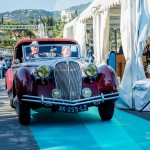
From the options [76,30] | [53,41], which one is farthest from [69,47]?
[76,30]

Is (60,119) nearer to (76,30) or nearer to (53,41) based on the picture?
(53,41)

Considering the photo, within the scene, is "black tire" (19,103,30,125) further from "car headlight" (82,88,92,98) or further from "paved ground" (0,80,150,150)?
"car headlight" (82,88,92,98)

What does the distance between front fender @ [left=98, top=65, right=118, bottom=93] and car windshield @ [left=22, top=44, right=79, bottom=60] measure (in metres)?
1.47

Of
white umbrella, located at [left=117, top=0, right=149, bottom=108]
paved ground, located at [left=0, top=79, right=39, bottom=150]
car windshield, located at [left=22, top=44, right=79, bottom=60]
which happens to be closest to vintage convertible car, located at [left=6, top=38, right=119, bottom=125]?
paved ground, located at [left=0, top=79, right=39, bottom=150]

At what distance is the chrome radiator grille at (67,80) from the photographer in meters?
6.55

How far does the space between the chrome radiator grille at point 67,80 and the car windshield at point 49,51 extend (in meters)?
1.53

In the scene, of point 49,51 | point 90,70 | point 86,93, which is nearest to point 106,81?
point 90,70

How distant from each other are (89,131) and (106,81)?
1.14 metres

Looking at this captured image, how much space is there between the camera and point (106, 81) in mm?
6914

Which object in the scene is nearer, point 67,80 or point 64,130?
point 64,130

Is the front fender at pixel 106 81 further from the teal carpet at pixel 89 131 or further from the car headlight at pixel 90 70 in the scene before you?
the teal carpet at pixel 89 131

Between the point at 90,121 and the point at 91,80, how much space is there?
33.7 inches

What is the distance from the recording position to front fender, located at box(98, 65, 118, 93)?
6863 millimetres

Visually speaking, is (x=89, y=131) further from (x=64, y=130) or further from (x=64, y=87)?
(x=64, y=87)
